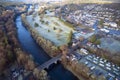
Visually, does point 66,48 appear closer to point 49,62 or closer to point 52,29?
point 49,62

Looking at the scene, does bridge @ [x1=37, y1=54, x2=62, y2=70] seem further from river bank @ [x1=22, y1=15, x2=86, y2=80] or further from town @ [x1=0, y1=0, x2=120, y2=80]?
river bank @ [x1=22, y1=15, x2=86, y2=80]

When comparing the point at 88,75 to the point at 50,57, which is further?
the point at 50,57

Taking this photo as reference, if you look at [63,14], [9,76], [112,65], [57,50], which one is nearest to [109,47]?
[112,65]

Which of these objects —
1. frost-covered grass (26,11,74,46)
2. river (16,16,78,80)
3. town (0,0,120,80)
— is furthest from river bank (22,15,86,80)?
frost-covered grass (26,11,74,46)

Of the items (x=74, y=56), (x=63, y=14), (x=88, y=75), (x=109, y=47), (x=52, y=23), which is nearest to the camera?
(x=88, y=75)

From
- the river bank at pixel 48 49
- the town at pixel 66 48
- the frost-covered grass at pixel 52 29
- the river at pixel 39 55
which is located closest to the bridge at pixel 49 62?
the town at pixel 66 48

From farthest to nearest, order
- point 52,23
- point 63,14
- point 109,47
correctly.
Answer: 1. point 63,14
2. point 52,23
3. point 109,47

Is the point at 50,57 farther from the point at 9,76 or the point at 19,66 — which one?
the point at 9,76

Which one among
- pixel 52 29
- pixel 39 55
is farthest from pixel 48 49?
pixel 52 29
